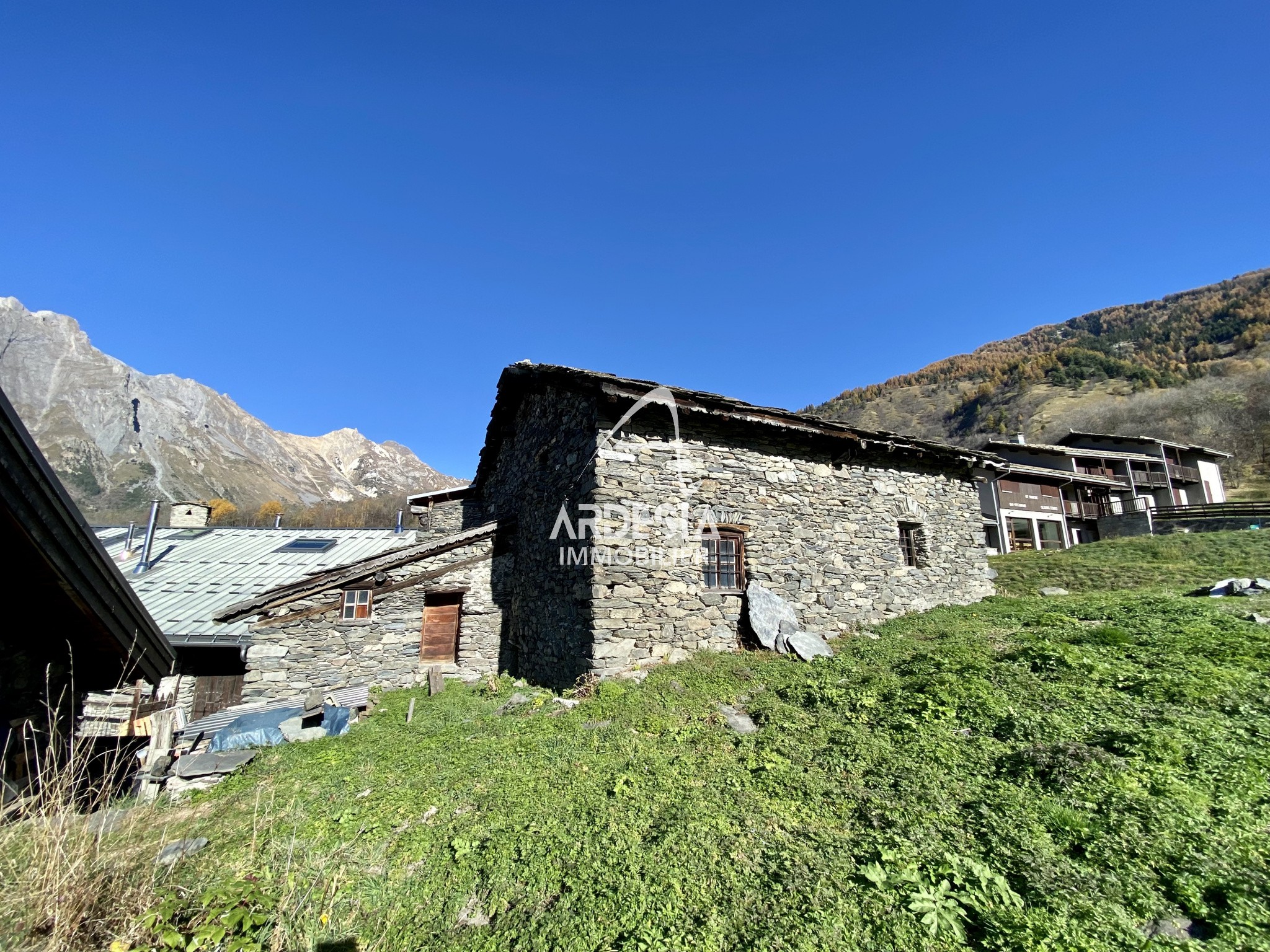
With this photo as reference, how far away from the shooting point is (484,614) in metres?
12.2

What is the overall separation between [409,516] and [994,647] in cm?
5053

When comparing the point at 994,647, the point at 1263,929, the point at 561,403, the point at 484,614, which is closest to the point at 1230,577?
the point at 994,647

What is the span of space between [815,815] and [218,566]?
17.6 metres

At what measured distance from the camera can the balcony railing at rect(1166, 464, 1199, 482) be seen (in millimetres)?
34688

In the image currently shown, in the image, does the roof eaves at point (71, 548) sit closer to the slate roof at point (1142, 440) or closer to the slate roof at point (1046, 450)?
the slate roof at point (1046, 450)

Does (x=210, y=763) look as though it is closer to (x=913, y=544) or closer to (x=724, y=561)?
(x=724, y=561)

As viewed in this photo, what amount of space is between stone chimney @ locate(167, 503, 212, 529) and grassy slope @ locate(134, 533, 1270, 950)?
58.8 feet

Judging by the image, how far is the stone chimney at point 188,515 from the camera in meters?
20.1

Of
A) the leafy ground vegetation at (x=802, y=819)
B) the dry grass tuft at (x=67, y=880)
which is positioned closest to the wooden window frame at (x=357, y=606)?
the leafy ground vegetation at (x=802, y=819)

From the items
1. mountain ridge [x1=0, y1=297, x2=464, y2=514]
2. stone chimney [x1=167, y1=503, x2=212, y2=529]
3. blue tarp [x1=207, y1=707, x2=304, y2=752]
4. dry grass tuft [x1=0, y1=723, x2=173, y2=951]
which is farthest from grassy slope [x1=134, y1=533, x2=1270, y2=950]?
mountain ridge [x1=0, y1=297, x2=464, y2=514]

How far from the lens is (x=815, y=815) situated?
4395 millimetres

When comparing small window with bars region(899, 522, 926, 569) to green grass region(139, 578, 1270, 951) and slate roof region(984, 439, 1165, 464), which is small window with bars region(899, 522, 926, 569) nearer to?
green grass region(139, 578, 1270, 951)

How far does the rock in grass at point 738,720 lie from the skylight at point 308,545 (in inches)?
595

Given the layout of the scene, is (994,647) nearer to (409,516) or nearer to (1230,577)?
(1230,577)
